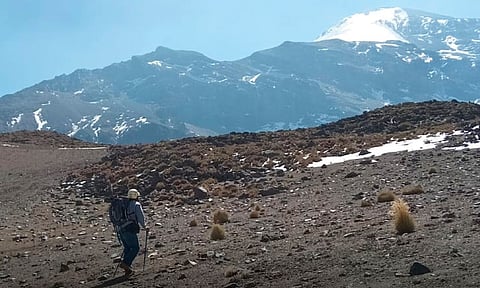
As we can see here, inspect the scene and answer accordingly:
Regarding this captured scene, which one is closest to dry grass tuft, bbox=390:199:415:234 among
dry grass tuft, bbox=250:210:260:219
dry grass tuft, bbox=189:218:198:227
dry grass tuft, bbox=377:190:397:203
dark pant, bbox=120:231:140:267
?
dark pant, bbox=120:231:140:267

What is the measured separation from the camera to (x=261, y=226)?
19.5 meters

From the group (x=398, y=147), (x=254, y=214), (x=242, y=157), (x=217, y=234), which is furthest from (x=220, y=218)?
(x=242, y=157)

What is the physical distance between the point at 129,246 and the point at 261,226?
556cm

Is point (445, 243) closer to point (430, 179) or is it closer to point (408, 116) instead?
point (430, 179)

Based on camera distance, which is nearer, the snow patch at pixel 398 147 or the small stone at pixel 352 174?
the small stone at pixel 352 174

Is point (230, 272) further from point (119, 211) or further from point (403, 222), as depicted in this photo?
point (403, 222)

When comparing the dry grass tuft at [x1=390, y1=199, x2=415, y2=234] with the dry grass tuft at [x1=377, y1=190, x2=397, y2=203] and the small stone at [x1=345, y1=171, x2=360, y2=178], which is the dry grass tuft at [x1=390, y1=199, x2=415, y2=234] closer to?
the dry grass tuft at [x1=377, y1=190, x2=397, y2=203]

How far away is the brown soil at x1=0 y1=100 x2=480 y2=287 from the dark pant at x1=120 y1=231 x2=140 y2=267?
0.42m

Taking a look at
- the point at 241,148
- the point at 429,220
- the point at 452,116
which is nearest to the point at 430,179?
the point at 429,220

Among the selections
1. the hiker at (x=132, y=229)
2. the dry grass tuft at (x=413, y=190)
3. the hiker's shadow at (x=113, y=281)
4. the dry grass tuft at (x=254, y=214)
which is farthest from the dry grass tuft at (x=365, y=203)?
the hiker's shadow at (x=113, y=281)

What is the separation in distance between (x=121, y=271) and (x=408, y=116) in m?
37.8

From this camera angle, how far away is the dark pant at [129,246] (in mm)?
14609

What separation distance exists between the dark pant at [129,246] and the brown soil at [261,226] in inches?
16.7

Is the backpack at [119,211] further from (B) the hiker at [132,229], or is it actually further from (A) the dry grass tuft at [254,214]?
(A) the dry grass tuft at [254,214]
